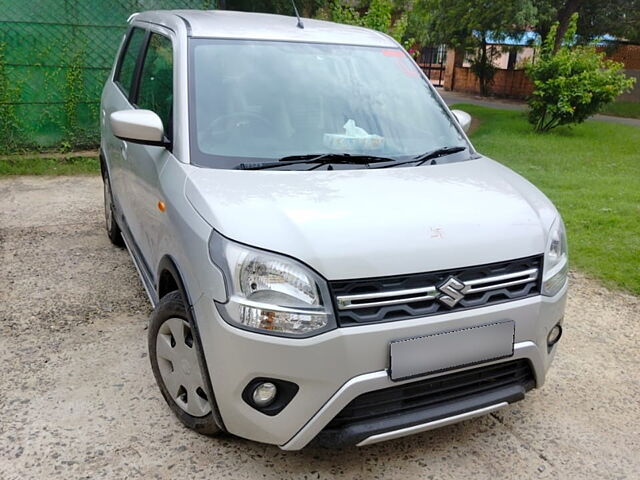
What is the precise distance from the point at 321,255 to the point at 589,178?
23.7 feet

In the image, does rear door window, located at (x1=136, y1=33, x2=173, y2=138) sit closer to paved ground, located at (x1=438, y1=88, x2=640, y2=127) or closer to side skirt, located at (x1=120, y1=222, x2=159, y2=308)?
side skirt, located at (x1=120, y1=222, x2=159, y2=308)

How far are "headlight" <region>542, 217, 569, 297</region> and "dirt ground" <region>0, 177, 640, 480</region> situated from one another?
31.9 inches

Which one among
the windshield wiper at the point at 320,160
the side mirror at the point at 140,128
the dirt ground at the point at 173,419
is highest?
the side mirror at the point at 140,128

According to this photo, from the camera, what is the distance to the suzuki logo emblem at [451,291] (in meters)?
2.24

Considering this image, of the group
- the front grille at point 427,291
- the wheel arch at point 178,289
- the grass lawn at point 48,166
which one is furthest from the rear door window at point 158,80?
the grass lawn at point 48,166

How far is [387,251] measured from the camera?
7.17 feet

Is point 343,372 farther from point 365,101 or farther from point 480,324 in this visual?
point 365,101

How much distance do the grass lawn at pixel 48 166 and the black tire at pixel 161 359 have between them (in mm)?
5567

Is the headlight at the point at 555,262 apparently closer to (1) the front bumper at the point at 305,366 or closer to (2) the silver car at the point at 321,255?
(2) the silver car at the point at 321,255

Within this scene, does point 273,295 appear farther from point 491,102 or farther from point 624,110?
point 491,102

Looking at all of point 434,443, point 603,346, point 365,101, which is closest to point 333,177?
point 365,101

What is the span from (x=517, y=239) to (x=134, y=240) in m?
2.38

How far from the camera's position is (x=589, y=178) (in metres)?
8.23

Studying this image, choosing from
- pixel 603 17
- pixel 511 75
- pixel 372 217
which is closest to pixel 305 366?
pixel 372 217
